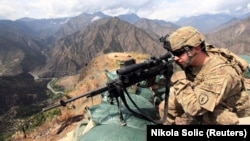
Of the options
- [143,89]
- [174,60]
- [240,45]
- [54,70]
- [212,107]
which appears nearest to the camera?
[212,107]

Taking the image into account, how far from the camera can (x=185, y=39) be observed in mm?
3441

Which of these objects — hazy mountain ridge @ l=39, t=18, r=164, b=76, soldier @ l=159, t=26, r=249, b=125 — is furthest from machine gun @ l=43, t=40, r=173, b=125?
hazy mountain ridge @ l=39, t=18, r=164, b=76

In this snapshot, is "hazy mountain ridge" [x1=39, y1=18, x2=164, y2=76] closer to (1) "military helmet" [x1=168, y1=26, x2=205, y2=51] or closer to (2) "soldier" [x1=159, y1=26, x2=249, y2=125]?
(2) "soldier" [x1=159, y1=26, x2=249, y2=125]

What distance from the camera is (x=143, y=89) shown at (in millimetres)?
5527

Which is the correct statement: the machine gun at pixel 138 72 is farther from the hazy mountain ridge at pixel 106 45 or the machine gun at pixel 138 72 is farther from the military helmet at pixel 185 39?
the hazy mountain ridge at pixel 106 45

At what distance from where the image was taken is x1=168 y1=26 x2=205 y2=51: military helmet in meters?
3.44

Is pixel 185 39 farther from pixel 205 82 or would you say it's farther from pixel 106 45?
pixel 106 45

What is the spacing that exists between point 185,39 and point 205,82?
47 cm

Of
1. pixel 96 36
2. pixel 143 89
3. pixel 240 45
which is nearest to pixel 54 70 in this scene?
pixel 96 36

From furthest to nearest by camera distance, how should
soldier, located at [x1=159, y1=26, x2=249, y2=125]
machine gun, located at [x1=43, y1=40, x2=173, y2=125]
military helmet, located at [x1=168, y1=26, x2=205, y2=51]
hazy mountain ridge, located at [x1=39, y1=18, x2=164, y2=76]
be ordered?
hazy mountain ridge, located at [x1=39, y1=18, x2=164, y2=76] → machine gun, located at [x1=43, y1=40, x2=173, y2=125] → military helmet, located at [x1=168, y1=26, x2=205, y2=51] → soldier, located at [x1=159, y1=26, x2=249, y2=125]

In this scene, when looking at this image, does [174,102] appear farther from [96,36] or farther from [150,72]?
[96,36]

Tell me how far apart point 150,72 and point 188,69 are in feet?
1.40

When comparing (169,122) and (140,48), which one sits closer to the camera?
(169,122)

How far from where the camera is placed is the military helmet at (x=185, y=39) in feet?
11.3
